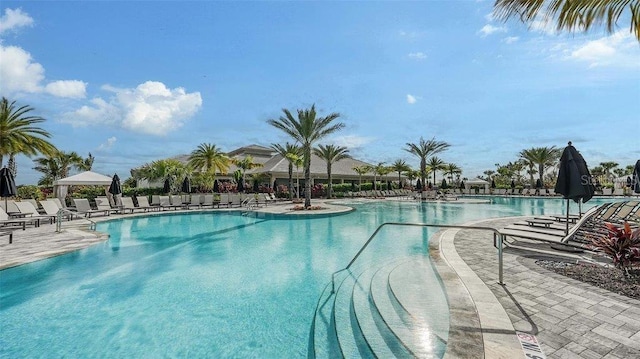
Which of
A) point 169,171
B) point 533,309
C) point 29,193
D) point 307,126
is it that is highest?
point 307,126

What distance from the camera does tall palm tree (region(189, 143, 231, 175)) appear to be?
3177 centimetres

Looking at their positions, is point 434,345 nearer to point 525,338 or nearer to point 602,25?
point 525,338

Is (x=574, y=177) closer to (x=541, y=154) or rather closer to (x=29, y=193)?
(x=29, y=193)

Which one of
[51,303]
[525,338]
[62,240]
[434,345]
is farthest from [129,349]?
[62,240]

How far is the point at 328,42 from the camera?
1221cm

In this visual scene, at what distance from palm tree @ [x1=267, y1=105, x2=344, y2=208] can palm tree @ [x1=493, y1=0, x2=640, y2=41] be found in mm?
15870

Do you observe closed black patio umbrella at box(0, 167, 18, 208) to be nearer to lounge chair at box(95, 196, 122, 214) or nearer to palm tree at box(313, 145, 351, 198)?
lounge chair at box(95, 196, 122, 214)

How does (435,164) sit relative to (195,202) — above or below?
above

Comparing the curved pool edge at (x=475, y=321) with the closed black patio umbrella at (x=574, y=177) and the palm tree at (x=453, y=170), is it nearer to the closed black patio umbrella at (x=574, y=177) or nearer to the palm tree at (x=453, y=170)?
the closed black patio umbrella at (x=574, y=177)

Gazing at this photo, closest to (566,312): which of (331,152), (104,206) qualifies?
(104,206)

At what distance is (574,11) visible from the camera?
5250 millimetres

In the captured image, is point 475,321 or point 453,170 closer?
point 475,321

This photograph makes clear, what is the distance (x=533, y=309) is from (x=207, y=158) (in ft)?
106

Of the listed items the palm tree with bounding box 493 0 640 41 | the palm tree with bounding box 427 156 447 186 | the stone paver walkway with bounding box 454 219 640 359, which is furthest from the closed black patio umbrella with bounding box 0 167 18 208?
the palm tree with bounding box 427 156 447 186
